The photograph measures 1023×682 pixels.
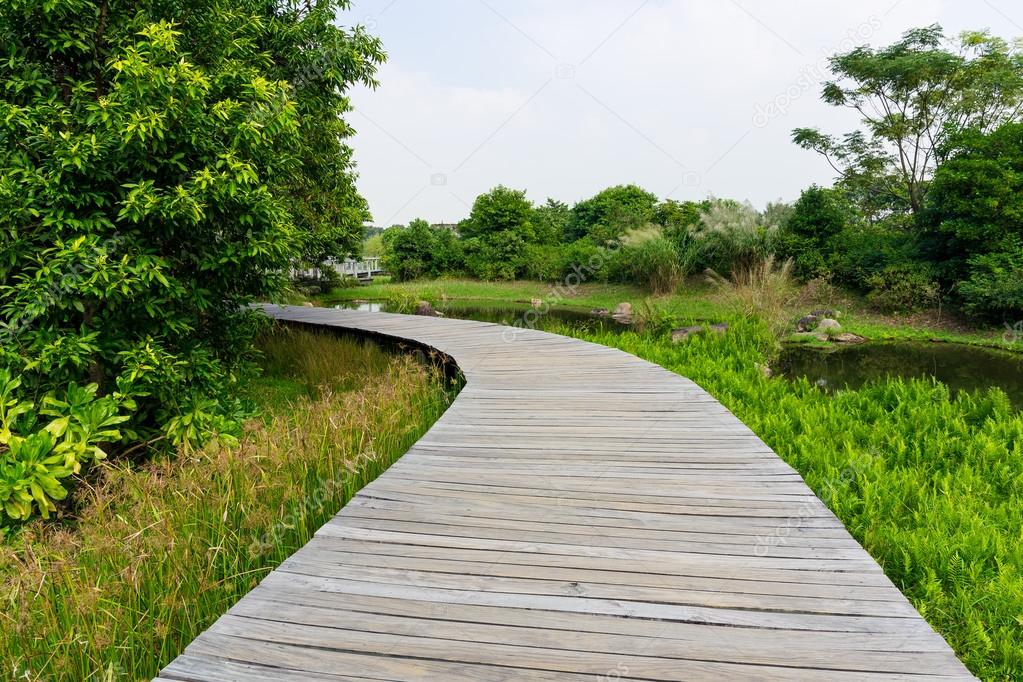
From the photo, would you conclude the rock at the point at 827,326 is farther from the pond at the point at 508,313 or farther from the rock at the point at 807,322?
the pond at the point at 508,313

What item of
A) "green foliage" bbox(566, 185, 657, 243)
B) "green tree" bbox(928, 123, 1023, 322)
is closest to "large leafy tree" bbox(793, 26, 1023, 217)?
"green tree" bbox(928, 123, 1023, 322)

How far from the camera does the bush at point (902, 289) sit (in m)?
13.7

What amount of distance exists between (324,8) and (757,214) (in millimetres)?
15137

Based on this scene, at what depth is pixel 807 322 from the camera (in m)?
13.0

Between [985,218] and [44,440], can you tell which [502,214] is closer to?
[985,218]

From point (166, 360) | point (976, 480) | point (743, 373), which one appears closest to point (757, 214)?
point (743, 373)

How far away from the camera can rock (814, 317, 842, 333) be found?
40.3 ft

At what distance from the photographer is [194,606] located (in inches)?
82.4

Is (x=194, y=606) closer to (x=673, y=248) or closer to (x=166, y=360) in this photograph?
(x=166, y=360)

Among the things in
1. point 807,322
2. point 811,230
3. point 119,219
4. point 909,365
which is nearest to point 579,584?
point 119,219

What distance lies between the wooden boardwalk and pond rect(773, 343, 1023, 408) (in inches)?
215

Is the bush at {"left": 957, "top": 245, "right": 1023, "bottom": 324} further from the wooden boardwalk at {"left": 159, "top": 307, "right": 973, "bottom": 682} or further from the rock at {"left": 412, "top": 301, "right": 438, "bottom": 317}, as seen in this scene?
the rock at {"left": 412, "top": 301, "right": 438, "bottom": 317}

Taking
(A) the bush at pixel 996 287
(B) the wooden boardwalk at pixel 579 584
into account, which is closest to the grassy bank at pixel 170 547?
(B) the wooden boardwalk at pixel 579 584

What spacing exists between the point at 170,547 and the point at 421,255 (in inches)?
1078
